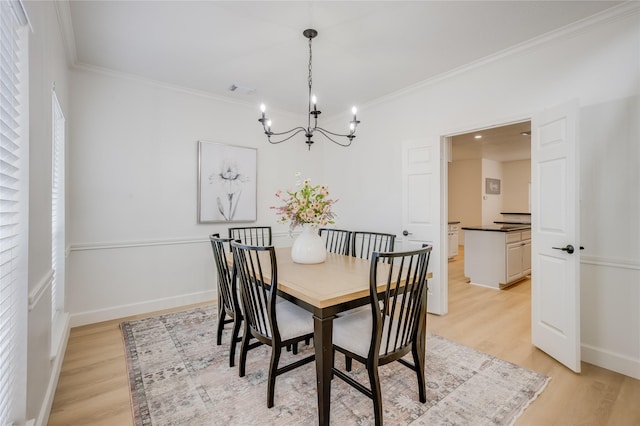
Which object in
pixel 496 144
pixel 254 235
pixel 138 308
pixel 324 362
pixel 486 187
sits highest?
pixel 496 144

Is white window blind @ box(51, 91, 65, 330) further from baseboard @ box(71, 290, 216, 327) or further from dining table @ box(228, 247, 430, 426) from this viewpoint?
dining table @ box(228, 247, 430, 426)

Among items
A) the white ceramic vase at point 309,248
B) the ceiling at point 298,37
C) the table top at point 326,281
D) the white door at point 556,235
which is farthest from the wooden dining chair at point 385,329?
the ceiling at point 298,37

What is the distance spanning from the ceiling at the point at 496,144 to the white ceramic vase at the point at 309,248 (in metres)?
3.43

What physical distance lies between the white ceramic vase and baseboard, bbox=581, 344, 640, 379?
7.36ft

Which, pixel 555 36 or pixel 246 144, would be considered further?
pixel 246 144

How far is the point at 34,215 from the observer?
143cm

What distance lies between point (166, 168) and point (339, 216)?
251 centimetres

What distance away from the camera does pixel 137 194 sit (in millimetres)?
3381

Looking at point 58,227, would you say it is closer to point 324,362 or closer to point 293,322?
point 293,322

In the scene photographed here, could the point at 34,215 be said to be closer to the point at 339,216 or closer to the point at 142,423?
the point at 142,423

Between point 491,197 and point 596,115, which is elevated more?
point 596,115

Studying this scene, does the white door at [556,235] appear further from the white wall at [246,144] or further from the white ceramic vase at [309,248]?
the white ceramic vase at [309,248]

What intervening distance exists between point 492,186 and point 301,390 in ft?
26.5

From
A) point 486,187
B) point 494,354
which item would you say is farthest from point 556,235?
point 486,187
